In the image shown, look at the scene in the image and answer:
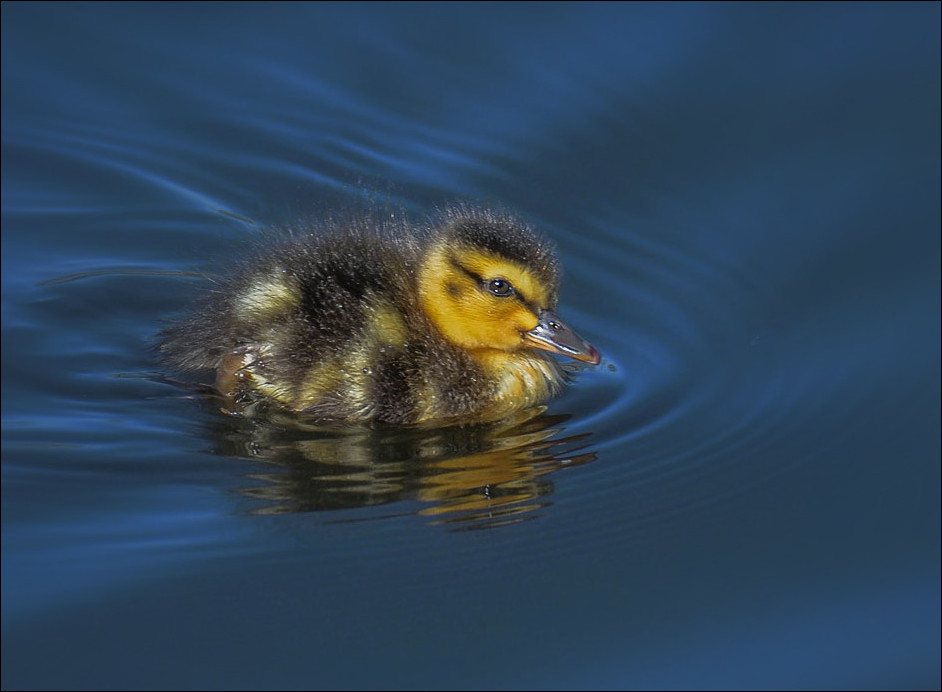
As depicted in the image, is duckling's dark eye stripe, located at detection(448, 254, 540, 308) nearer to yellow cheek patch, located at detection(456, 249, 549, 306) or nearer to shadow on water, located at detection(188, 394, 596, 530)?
yellow cheek patch, located at detection(456, 249, 549, 306)

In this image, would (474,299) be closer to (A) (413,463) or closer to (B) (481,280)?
(B) (481,280)

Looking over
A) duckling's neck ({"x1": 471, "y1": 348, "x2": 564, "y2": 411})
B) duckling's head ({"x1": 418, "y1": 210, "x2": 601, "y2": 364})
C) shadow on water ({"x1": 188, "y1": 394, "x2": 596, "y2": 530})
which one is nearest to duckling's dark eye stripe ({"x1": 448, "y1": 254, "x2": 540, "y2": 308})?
duckling's head ({"x1": 418, "y1": 210, "x2": 601, "y2": 364})

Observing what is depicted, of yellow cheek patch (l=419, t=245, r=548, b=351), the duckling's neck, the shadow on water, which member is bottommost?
the shadow on water

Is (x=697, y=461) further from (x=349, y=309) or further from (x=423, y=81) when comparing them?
(x=423, y=81)

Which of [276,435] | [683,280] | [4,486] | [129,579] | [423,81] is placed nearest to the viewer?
[129,579]

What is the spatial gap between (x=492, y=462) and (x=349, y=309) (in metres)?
0.63

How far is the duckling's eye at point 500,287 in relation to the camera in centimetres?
464

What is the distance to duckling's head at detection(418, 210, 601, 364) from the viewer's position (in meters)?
4.61

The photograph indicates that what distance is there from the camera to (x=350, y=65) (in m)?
6.14

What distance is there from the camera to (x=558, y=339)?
15.3 feet

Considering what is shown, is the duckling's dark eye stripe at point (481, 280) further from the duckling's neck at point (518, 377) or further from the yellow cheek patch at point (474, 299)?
the duckling's neck at point (518, 377)

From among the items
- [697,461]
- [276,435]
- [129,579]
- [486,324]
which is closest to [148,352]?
[276,435]

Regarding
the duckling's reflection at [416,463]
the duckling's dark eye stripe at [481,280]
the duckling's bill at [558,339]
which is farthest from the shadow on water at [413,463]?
the duckling's dark eye stripe at [481,280]

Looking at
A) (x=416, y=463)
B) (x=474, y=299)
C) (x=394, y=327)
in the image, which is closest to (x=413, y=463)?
(x=416, y=463)
